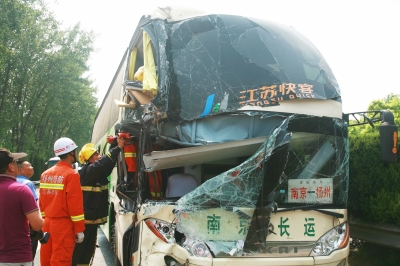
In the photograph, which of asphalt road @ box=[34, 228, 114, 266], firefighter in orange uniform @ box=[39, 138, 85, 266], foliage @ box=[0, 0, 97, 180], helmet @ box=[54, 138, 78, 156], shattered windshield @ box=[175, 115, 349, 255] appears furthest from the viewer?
foliage @ box=[0, 0, 97, 180]

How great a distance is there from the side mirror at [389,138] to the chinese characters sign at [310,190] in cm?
69

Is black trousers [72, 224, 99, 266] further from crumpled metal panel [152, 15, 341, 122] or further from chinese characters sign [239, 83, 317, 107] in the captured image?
chinese characters sign [239, 83, 317, 107]

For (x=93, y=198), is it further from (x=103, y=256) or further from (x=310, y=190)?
(x=103, y=256)

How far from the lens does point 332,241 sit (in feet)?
15.6

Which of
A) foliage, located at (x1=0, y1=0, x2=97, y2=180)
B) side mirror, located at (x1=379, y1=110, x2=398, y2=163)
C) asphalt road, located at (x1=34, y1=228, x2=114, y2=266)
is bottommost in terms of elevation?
asphalt road, located at (x1=34, y1=228, x2=114, y2=266)

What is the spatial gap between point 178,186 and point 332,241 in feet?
5.92

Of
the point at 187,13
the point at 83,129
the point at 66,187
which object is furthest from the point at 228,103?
the point at 83,129

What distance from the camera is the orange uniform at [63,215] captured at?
5.16 meters

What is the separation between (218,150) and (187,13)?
5.89ft

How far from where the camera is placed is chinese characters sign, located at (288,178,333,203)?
4910 mm

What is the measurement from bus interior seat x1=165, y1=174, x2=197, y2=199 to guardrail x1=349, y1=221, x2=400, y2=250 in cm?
307

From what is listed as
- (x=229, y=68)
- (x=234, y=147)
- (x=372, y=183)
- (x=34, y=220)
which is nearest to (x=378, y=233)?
(x=372, y=183)

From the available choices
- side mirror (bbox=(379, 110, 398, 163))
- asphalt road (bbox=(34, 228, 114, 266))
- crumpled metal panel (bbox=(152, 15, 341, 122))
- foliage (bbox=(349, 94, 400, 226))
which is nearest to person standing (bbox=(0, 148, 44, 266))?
crumpled metal panel (bbox=(152, 15, 341, 122))

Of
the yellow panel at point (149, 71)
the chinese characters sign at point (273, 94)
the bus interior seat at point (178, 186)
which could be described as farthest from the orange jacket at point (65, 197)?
the chinese characters sign at point (273, 94)
